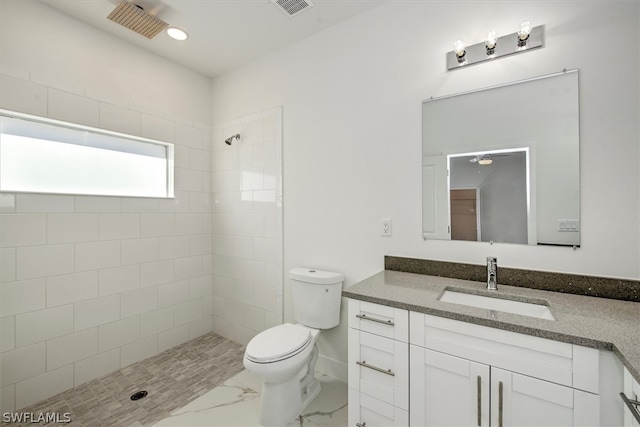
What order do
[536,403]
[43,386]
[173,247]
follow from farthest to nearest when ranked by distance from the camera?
[173,247] → [43,386] → [536,403]

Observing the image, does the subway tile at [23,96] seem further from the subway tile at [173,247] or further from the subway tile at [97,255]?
the subway tile at [173,247]

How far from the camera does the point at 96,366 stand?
217 centimetres

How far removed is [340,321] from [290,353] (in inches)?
24.0

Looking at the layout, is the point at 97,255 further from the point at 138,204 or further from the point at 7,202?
the point at 7,202

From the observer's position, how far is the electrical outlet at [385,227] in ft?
6.31

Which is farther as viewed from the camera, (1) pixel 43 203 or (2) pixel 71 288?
→ (2) pixel 71 288

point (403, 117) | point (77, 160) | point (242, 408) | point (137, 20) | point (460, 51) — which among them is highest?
point (137, 20)

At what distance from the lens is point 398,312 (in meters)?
1.31

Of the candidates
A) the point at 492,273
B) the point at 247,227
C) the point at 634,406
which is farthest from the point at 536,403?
the point at 247,227

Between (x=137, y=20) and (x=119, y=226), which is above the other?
(x=137, y=20)

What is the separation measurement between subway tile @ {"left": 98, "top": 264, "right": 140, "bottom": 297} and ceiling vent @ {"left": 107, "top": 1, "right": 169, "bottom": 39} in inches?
73.1

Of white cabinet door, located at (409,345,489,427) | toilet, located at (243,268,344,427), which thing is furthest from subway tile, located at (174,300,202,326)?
white cabinet door, located at (409,345,489,427)

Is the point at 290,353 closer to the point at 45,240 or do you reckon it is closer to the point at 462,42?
the point at 45,240

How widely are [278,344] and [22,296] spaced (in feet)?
5.70
